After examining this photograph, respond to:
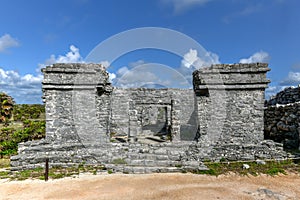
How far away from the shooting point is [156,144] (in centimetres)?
963

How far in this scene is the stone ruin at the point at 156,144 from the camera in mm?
8375

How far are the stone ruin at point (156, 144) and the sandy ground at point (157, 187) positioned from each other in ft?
3.25

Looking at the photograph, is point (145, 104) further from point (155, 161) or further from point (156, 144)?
point (155, 161)

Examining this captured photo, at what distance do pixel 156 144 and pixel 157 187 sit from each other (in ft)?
11.5

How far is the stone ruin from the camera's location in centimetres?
838

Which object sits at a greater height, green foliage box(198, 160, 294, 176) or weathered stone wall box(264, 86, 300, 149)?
weathered stone wall box(264, 86, 300, 149)

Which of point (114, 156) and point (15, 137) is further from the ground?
point (15, 137)

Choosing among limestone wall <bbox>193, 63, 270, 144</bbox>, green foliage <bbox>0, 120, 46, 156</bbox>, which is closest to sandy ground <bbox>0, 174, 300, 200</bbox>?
limestone wall <bbox>193, 63, 270, 144</bbox>

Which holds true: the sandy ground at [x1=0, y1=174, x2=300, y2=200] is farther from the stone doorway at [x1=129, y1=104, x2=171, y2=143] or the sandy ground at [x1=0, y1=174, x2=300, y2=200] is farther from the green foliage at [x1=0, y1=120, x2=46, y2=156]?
→ the stone doorway at [x1=129, y1=104, x2=171, y2=143]

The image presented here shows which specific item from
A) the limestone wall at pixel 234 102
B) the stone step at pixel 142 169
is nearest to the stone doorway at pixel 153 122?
the limestone wall at pixel 234 102

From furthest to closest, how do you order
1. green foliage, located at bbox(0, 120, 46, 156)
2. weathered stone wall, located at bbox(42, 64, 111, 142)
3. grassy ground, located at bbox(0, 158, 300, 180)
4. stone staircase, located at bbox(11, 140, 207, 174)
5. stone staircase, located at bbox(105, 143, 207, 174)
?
1. green foliage, located at bbox(0, 120, 46, 156)
2. weathered stone wall, located at bbox(42, 64, 111, 142)
3. stone staircase, located at bbox(11, 140, 207, 174)
4. stone staircase, located at bbox(105, 143, 207, 174)
5. grassy ground, located at bbox(0, 158, 300, 180)

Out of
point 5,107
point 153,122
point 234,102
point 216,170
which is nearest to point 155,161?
point 216,170

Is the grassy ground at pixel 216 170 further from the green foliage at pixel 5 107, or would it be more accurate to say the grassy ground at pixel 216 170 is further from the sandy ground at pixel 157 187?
the green foliage at pixel 5 107

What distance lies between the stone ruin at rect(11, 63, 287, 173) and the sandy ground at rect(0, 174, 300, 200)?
990mm
